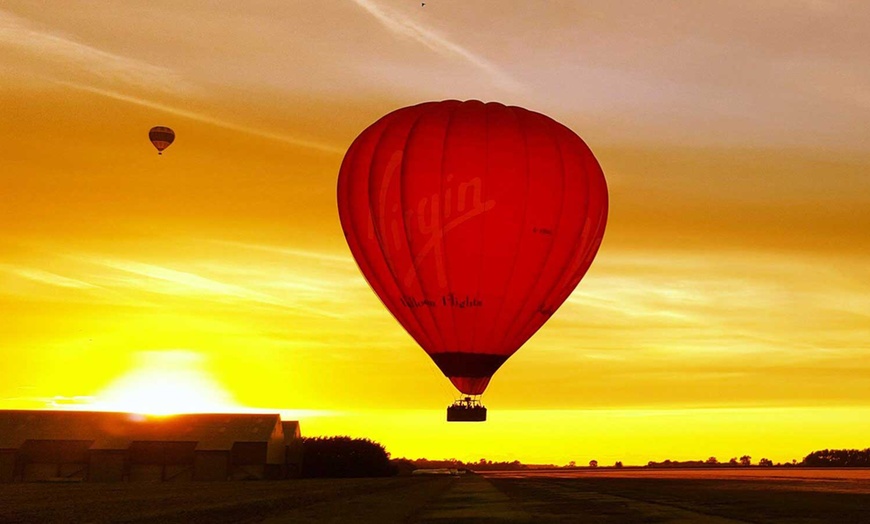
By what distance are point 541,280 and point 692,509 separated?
430 inches

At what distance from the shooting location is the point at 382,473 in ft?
327

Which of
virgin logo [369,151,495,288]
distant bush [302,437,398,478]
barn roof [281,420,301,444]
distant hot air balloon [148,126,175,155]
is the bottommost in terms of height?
distant bush [302,437,398,478]

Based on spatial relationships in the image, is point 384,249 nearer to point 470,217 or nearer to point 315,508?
point 470,217

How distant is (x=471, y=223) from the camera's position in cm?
4181

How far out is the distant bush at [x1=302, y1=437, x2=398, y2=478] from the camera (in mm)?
94562

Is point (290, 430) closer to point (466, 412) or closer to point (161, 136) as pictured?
point (161, 136)

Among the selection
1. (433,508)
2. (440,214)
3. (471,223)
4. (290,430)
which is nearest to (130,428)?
(290,430)

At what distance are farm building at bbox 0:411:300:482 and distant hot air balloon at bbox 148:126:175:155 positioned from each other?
2981 centimetres

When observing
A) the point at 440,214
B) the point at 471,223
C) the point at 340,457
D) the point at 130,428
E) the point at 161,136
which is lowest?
the point at 340,457

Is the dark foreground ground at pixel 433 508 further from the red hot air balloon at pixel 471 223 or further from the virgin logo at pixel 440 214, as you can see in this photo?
the virgin logo at pixel 440 214

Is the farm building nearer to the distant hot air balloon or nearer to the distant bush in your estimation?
the distant bush

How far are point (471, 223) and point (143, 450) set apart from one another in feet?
188

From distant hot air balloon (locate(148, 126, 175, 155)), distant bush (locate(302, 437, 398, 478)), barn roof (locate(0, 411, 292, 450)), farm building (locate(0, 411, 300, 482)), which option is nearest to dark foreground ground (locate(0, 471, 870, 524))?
distant hot air balloon (locate(148, 126, 175, 155))

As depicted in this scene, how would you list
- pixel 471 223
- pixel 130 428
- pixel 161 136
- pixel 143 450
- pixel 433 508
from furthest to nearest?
pixel 130 428 < pixel 143 450 < pixel 161 136 < pixel 433 508 < pixel 471 223
